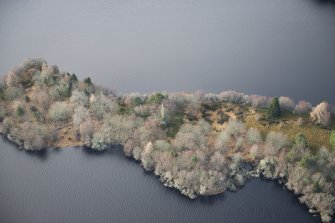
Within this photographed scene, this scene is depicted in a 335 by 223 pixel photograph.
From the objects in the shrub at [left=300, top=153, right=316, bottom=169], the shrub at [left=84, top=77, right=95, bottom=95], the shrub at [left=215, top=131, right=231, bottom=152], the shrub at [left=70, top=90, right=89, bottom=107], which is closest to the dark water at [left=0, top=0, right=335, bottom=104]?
the shrub at [left=84, top=77, right=95, bottom=95]

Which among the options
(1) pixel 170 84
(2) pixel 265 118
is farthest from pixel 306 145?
(1) pixel 170 84

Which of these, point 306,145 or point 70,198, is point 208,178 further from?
point 70,198

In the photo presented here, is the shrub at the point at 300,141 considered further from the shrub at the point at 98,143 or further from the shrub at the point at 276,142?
the shrub at the point at 98,143

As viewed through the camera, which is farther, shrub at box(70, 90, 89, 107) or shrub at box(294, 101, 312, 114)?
shrub at box(70, 90, 89, 107)

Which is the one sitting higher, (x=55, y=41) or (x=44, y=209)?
(x=55, y=41)

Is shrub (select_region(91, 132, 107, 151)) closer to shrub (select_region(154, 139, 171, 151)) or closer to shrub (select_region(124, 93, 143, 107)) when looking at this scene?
shrub (select_region(124, 93, 143, 107))

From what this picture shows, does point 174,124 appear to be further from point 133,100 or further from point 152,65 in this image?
point 152,65

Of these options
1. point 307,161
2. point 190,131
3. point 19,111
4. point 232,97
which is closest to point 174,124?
point 190,131
